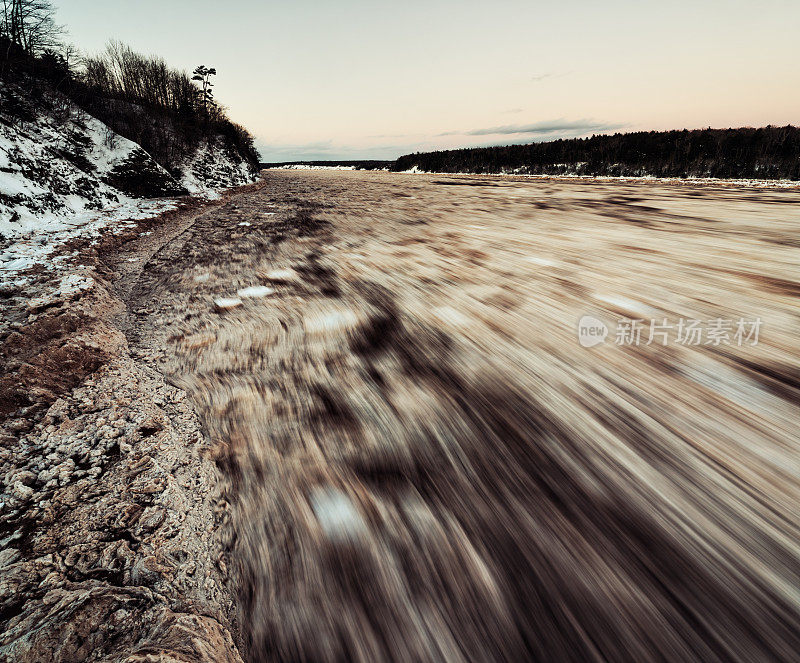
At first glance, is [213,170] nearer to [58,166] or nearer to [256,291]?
[58,166]

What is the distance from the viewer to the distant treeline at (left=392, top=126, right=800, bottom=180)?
54.7ft

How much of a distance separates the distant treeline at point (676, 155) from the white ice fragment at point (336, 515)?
79.7 feet

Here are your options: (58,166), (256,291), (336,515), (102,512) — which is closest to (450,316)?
(336,515)

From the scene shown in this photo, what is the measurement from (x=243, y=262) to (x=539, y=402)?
8.11 feet

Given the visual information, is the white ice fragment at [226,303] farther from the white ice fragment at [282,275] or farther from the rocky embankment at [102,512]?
the rocky embankment at [102,512]

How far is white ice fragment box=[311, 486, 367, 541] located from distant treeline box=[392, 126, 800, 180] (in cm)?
2428

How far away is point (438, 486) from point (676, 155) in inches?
1077

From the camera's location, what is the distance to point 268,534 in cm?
72

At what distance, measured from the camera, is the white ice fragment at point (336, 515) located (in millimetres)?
722

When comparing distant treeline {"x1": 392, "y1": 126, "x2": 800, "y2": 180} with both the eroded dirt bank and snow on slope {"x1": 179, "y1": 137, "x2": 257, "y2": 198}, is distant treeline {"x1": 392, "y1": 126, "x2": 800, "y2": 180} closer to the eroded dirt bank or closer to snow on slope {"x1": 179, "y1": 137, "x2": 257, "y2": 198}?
snow on slope {"x1": 179, "y1": 137, "x2": 257, "y2": 198}

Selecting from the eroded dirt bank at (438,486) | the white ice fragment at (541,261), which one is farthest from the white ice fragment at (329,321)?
the white ice fragment at (541,261)

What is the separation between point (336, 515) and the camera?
76 cm

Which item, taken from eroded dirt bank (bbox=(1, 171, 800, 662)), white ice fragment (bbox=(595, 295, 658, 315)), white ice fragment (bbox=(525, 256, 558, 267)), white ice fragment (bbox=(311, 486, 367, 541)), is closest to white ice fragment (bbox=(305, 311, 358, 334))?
eroded dirt bank (bbox=(1, 171, 800, 662))

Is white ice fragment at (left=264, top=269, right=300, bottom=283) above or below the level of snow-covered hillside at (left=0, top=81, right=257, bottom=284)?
below
